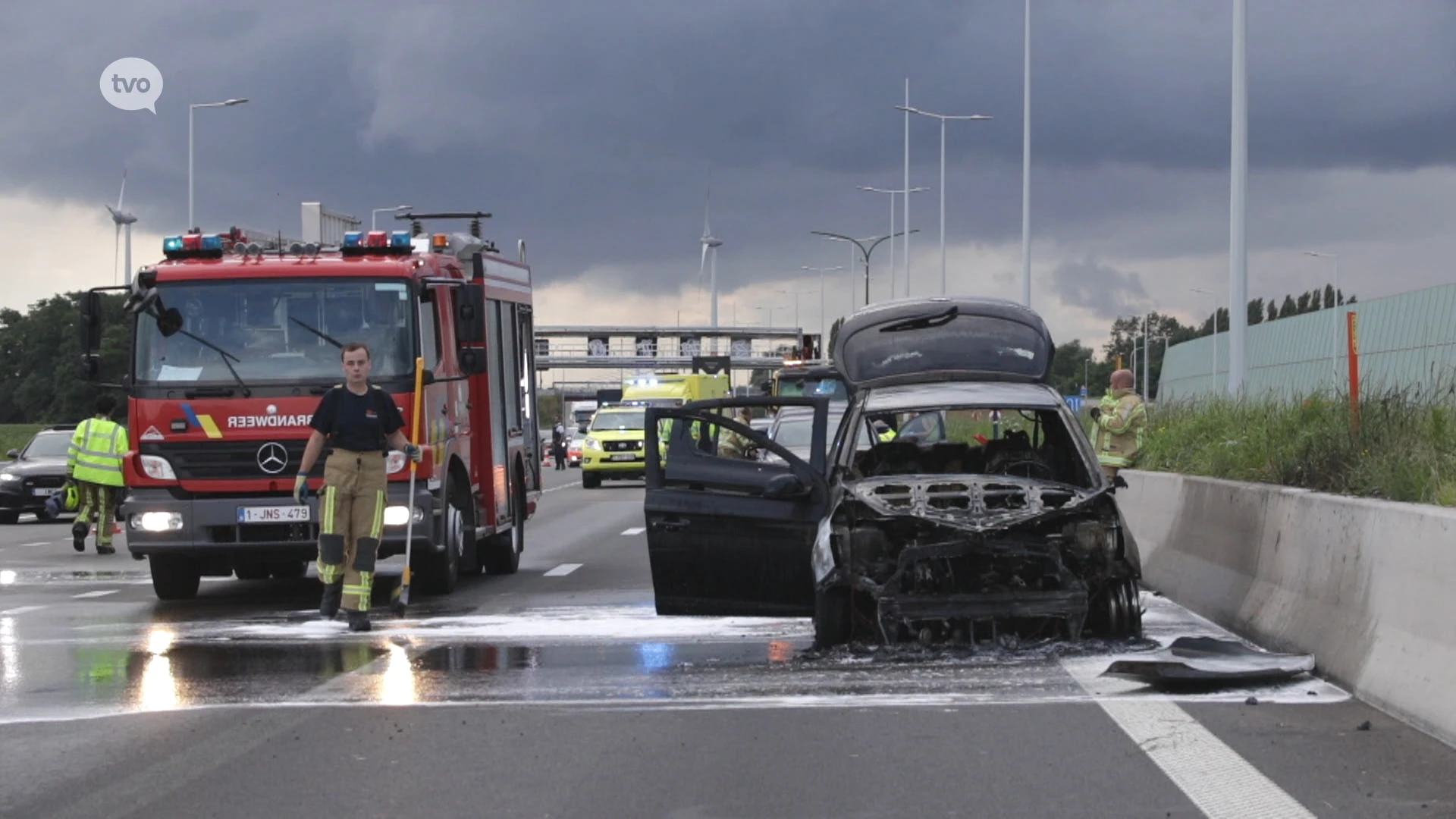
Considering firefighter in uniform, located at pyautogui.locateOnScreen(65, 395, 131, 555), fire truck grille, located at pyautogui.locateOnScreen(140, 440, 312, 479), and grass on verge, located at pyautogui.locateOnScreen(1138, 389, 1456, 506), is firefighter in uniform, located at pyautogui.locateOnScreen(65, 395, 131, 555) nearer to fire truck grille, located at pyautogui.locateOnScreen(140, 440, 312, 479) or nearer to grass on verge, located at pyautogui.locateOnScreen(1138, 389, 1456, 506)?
fire truck grille, located at pyautogui.locateOnScreen(140, 440, 312, 479)

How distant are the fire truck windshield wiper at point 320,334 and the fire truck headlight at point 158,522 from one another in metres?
1.61

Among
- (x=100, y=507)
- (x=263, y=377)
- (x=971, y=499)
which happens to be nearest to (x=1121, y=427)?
(x=263, y=377)

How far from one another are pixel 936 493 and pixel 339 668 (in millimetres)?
3249

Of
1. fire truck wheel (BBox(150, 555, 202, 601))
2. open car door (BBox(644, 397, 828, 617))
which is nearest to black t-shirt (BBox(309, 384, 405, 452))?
open car door (BBox(644, 397, 828, 617))

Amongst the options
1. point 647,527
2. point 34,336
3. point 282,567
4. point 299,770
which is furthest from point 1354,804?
point 34,336

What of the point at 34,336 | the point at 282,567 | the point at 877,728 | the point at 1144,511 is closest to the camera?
the point at 877,728

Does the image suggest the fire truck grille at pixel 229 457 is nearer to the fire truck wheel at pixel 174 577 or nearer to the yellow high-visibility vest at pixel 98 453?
the fire truck wheel at pixel 174 577

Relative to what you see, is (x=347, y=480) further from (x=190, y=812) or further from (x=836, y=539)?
(x=190, y=812)

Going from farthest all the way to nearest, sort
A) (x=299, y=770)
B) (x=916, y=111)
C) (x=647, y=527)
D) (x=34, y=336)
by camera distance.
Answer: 1. (x=34, y=336)
2. (x=916, y=111)
3. (x=647, y=527)
4. (x=299, y=770)

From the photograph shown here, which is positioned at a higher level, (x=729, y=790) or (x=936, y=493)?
(x=936, y=493)

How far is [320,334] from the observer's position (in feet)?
49.1

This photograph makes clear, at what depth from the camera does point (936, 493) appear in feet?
34.2

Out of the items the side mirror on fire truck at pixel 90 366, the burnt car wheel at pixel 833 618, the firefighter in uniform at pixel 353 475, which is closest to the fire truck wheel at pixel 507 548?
the side mirror on fire truck at pixel 90 366

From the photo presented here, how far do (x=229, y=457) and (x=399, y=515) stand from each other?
127 centimetres
